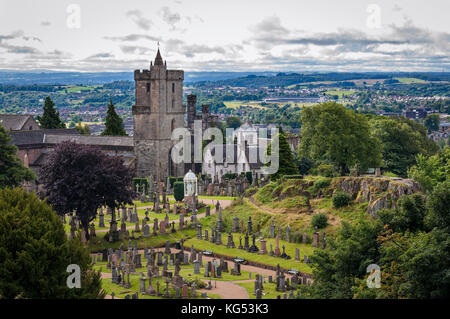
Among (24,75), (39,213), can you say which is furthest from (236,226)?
(24,75)

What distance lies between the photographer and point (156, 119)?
72375mm

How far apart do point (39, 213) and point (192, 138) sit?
53.1 metres

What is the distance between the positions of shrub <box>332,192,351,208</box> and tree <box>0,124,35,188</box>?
21.7 metres

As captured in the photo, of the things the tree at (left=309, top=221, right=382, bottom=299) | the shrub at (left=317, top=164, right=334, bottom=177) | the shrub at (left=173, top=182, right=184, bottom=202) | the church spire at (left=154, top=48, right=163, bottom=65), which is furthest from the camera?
the church spire at (left=154, top=48, right=163, bottom=65)

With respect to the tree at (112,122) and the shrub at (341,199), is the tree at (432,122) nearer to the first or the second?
the tree at (112,122)

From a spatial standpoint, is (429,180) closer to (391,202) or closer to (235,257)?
(391,202)

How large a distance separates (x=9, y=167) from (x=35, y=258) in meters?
24.4

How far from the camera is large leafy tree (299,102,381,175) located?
4844 centimetres

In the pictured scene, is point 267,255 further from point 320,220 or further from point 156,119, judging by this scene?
point 156,119

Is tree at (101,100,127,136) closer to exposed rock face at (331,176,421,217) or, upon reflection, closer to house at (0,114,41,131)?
house at (0,114,41,131)

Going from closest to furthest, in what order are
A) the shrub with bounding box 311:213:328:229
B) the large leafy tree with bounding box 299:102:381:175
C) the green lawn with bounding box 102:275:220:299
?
1. the green lawn with bounding box 102:275:220:299
2. the shrub with bounding box 311:213:328:229
3. the large leafy tree with bounding box 299:102:381:175

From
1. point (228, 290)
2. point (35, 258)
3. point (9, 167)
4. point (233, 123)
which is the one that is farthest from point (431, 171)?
point (233, 123)

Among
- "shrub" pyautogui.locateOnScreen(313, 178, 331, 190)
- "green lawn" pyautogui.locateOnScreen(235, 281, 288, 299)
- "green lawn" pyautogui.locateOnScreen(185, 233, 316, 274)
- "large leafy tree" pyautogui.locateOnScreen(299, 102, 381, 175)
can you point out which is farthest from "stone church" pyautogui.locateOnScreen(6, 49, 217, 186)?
"green lawn" pyautogui.locateOnScreen(235, 281, 288, 299)

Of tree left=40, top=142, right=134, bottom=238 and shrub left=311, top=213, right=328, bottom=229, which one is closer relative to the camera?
shrub left=311, top=213, right=328, bottom=229
